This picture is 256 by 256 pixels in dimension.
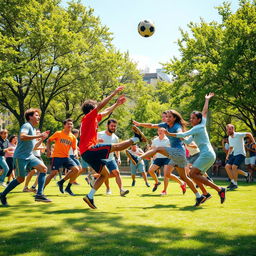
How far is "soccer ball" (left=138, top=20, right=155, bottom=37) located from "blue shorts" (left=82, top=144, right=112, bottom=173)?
734 centimetres

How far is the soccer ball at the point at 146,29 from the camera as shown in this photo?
12.4 meters

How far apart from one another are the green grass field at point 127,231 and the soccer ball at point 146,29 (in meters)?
7.68

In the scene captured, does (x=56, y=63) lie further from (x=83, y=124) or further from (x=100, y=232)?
(x=100, y=232)

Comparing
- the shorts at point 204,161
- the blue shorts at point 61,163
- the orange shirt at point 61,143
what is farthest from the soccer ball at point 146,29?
the shorts at point 204,161

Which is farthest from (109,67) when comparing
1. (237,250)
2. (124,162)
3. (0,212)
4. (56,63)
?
(237,250)

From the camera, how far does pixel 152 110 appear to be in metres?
48.5

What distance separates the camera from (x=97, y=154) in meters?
6.40

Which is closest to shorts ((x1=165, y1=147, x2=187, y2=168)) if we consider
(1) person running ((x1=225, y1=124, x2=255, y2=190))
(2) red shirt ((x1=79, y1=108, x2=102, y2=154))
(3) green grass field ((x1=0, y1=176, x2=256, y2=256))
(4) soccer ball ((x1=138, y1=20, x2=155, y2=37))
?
(3) green grass field ((x1=0, y1=176, x2=256, y2=256))

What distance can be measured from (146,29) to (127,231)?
9.41 meters

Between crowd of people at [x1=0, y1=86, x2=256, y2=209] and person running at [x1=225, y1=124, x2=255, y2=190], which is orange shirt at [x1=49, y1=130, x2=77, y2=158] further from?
person running at [x1=225, y1=124, x2=255, y2=190]

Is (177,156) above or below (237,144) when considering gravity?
below

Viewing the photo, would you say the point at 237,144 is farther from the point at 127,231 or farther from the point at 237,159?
the point at 127,231

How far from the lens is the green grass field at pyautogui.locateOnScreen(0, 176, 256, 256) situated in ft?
12.3

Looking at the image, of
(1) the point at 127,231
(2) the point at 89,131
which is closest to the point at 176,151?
(2) the point at 89,131
